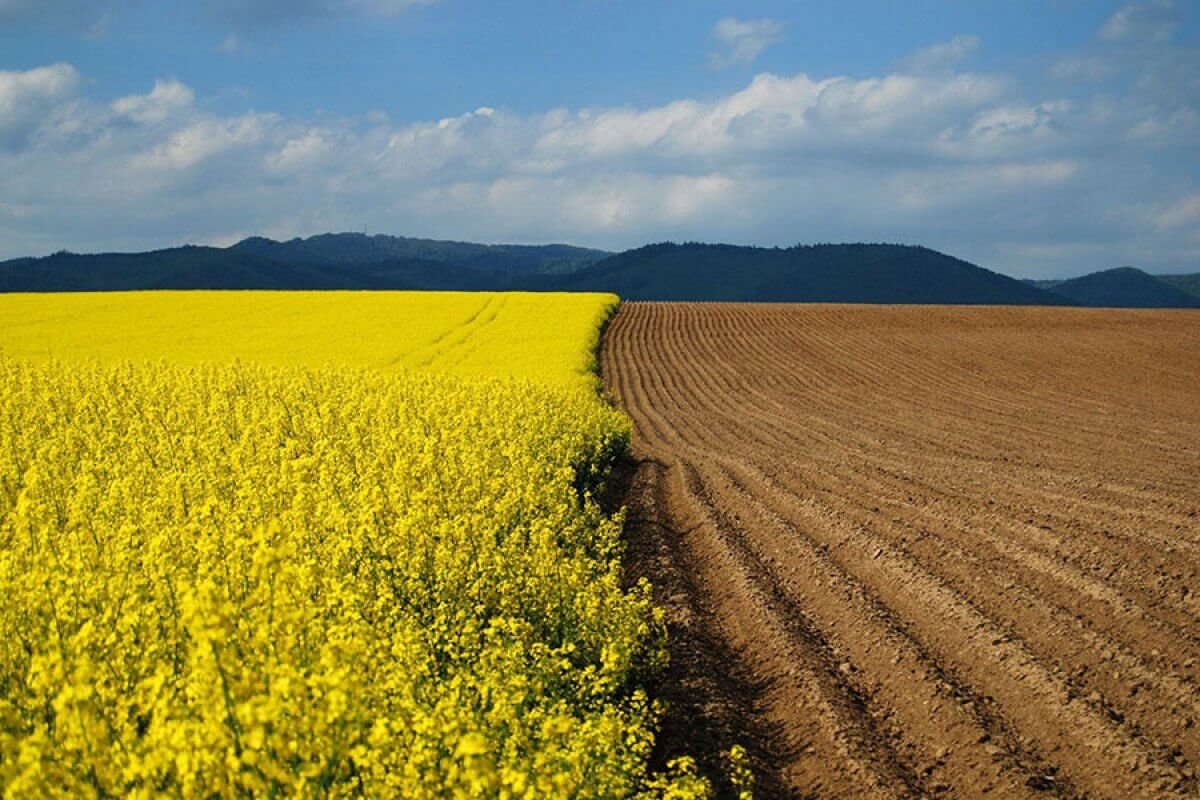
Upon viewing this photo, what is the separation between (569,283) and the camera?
191875 millimetres

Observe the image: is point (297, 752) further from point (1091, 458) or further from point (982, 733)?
point (1091, 458)

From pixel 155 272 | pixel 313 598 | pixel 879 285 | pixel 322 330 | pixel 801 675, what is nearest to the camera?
pixel 313 598

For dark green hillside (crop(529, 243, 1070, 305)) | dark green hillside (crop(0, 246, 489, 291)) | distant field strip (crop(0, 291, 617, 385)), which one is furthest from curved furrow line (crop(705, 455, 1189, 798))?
dark green hillside (crop(529, 243, 1070, 305))

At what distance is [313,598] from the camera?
23.0 feet

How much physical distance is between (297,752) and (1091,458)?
738 inches

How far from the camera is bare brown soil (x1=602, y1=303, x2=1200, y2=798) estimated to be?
23.6 ft

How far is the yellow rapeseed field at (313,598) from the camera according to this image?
3842mm

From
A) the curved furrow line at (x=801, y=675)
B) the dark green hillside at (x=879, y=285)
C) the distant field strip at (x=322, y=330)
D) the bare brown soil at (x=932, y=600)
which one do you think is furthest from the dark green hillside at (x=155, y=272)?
the curved furrow line at (x=801, y=675)

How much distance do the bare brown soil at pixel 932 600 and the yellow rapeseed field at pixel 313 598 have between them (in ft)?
3.64

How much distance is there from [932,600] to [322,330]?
3829 centimetres

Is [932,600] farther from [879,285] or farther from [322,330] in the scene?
[879,285]

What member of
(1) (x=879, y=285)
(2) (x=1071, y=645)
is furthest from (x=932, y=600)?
(1) (x=879, y=285)

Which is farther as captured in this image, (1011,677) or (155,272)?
(155,272)

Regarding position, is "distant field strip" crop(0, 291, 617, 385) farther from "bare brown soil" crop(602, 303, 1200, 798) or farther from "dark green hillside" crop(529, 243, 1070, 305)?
"dark green hillside" crop(529, 243, 1070, 305)
